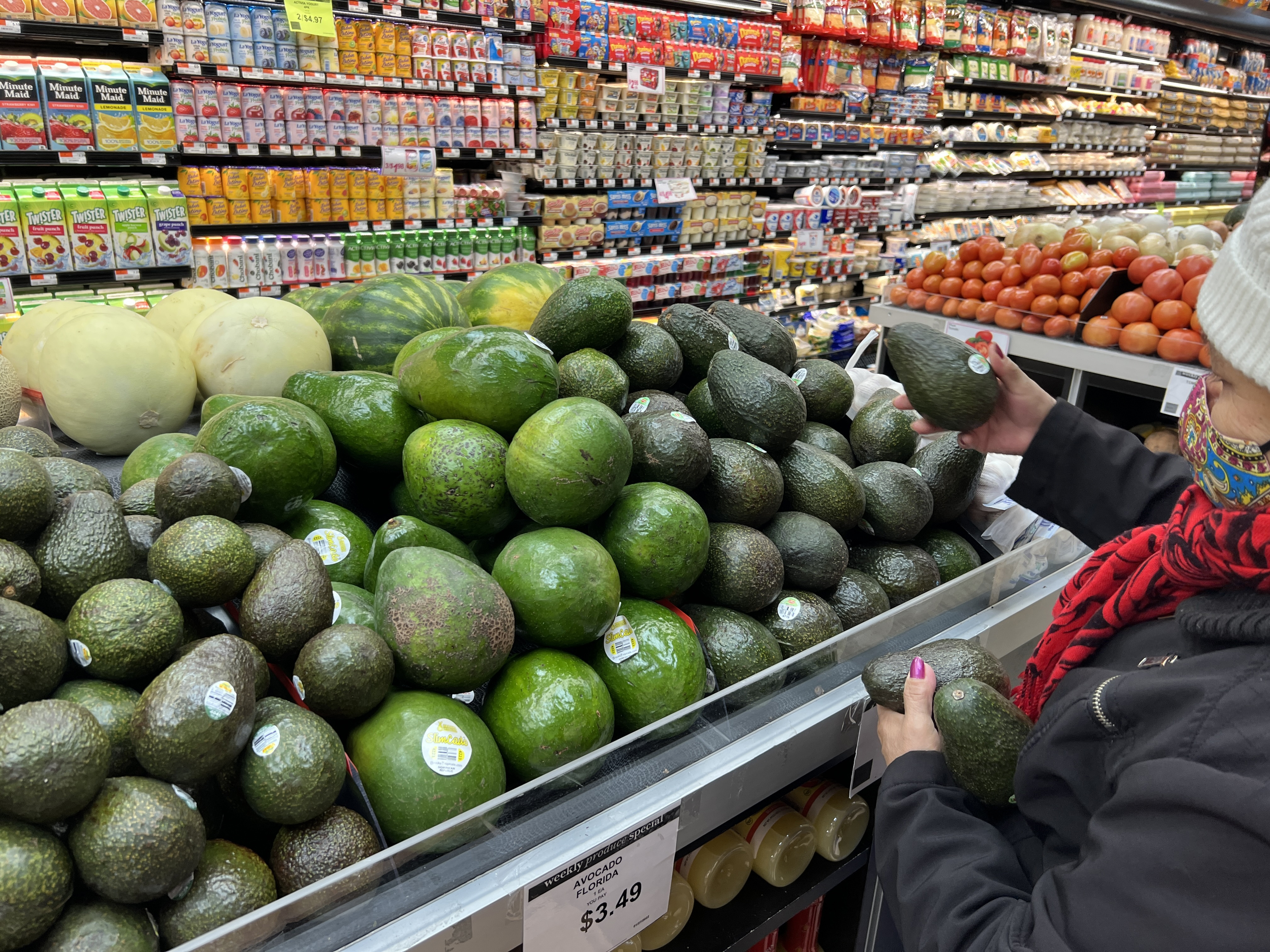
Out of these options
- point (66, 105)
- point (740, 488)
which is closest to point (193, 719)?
point (740, 488)

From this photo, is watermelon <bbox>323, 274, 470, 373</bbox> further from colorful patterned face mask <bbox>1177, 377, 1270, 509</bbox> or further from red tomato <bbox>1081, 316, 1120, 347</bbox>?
red tomato <bbox>1081, 316, 1120, 347</bbox>

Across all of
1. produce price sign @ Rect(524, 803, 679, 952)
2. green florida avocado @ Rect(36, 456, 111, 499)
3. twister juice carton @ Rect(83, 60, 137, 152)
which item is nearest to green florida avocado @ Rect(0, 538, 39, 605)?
green florida avocado @ Rect(36, 456, 111, 499)

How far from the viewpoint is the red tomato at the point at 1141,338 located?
3.11 meters

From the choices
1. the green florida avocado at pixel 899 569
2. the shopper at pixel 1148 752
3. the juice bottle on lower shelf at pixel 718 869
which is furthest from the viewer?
the green florida avocado at pixel 899 569

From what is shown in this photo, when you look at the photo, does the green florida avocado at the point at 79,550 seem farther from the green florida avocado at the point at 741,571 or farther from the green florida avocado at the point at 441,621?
the green florida avocado at the point at 741,571

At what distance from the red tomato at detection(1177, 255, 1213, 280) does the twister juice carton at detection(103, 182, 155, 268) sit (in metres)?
4.34

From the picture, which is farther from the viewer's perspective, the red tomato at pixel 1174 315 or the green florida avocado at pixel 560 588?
the red tomato at pixel 1174 315

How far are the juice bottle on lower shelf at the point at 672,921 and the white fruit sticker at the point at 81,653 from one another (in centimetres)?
86

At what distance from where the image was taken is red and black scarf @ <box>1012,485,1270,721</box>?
0.67 m

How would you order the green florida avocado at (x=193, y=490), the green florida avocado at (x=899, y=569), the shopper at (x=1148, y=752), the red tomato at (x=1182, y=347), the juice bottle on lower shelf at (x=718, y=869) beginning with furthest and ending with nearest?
the red tomato at (x=1182, y=347)
the green florida avocado at (x=899, y=569)
the juice bottle on lower shelf at (x=718, y=869)
the green florida avocado at (x=193, y=490)
the shopper at (x=1148, y=752)

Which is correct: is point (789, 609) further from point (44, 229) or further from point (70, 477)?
point (44, 229)

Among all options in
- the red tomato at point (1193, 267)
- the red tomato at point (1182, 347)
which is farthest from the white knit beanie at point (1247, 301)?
the red tomato at point (1193, 267)

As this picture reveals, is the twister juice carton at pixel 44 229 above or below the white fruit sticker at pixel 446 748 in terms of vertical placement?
above

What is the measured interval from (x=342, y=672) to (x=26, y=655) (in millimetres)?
263
